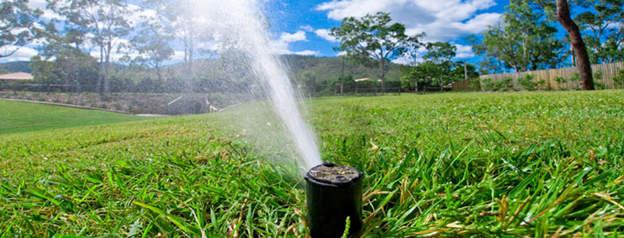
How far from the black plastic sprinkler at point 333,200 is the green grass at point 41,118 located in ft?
40.7

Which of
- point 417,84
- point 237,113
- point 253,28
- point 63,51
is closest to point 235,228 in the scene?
point 253,28

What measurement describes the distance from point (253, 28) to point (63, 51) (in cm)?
3110

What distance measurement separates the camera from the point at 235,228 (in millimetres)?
934

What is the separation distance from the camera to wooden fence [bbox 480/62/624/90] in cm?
1515

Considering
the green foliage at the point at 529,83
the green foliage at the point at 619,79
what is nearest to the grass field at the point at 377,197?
the green foliage at the point at 619,79

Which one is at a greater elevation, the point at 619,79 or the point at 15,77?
the point at 15,77

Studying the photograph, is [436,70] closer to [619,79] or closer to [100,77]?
[619,79]

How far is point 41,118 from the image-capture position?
12.9 meters

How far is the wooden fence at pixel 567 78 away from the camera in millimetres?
15149

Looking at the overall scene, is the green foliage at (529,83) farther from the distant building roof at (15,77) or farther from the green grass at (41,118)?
the distant building roof at (15,77)

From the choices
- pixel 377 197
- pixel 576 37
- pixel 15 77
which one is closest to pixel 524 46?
pixel 576 37

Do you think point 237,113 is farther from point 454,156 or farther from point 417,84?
point 417,84

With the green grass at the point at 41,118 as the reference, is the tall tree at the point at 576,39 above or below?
above

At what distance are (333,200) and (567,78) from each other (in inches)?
834
